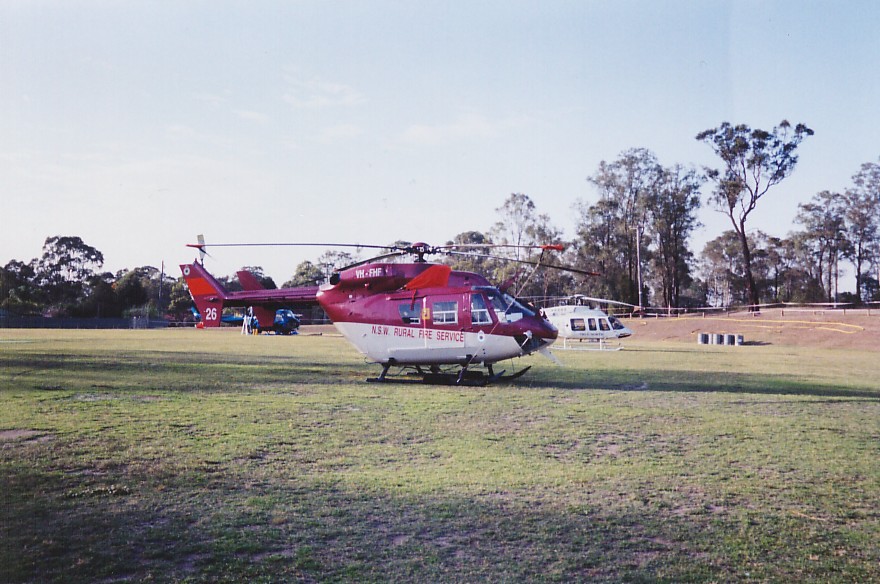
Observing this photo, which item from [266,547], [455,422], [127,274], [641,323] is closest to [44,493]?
[266,547]

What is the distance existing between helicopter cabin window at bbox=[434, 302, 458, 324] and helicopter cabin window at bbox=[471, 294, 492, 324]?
0.36 metres

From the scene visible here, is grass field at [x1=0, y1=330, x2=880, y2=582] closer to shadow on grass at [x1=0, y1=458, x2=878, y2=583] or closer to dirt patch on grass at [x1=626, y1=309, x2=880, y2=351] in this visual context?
shadow on grass at [x1=0, y1=458, x2=878, y2=583]

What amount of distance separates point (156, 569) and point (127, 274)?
9581 cm

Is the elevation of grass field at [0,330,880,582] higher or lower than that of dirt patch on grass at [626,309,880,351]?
lower

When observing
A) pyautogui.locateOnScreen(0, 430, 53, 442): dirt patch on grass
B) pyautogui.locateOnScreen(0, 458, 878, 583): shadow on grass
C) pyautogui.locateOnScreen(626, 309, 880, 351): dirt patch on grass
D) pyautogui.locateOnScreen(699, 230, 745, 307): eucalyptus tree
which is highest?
pyautogui.locateOnScreen(699, 230, 745, 307): eucalyptus tree

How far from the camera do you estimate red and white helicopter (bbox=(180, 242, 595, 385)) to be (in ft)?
43.5

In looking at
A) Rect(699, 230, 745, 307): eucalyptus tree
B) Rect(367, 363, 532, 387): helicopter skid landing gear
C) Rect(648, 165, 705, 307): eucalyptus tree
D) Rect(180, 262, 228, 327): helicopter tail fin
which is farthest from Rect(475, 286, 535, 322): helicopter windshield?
Rect(699, 230, 745, 307): eucalyptus tree

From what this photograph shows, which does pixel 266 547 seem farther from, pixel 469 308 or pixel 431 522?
pixel 469 308

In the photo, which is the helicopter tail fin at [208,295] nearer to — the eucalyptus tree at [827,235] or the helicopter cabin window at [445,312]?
the helicopter cabin window at [445,312]

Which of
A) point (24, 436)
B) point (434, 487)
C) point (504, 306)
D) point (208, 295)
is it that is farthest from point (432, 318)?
point (208, 295)

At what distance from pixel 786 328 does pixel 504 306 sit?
105ft

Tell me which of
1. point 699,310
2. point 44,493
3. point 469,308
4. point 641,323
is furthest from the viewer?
point 699,310

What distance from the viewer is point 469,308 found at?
43.8ft

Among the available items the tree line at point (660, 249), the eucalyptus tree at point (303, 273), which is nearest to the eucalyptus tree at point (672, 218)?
the tree line at point (660, 249)
